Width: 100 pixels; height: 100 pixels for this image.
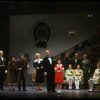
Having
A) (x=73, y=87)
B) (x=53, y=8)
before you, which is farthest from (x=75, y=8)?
(x=73, y=87)

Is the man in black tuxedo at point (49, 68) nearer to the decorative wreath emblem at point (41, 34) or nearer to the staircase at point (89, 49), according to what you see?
the staircase at point (89, 49)

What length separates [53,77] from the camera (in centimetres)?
1698

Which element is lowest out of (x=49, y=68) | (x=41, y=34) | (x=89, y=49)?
(x=49, y=68)

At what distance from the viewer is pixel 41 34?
23891mm

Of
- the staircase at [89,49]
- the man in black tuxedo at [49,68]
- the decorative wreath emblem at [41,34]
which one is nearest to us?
the man in black tuxedo at [49,68]

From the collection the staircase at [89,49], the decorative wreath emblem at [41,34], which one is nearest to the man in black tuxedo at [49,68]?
the staircase at [89,49]

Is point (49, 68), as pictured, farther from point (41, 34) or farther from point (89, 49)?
point (41, 34)

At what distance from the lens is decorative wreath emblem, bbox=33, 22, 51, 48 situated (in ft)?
77.8

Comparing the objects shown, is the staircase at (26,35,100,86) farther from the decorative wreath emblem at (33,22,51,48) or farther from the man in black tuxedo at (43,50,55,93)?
the man in black tuxedo at (43,50,55,93)

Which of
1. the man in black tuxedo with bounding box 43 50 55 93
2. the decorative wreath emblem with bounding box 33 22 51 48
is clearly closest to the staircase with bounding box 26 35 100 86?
the decorative wreath emblem with bounding box 33 22 51 48

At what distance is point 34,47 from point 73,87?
16.4 feet

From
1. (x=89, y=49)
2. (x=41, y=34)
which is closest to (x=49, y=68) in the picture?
(x=89, y=49)

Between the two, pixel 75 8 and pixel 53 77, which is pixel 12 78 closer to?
pixel 53 77

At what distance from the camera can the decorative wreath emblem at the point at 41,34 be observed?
23.7 m
